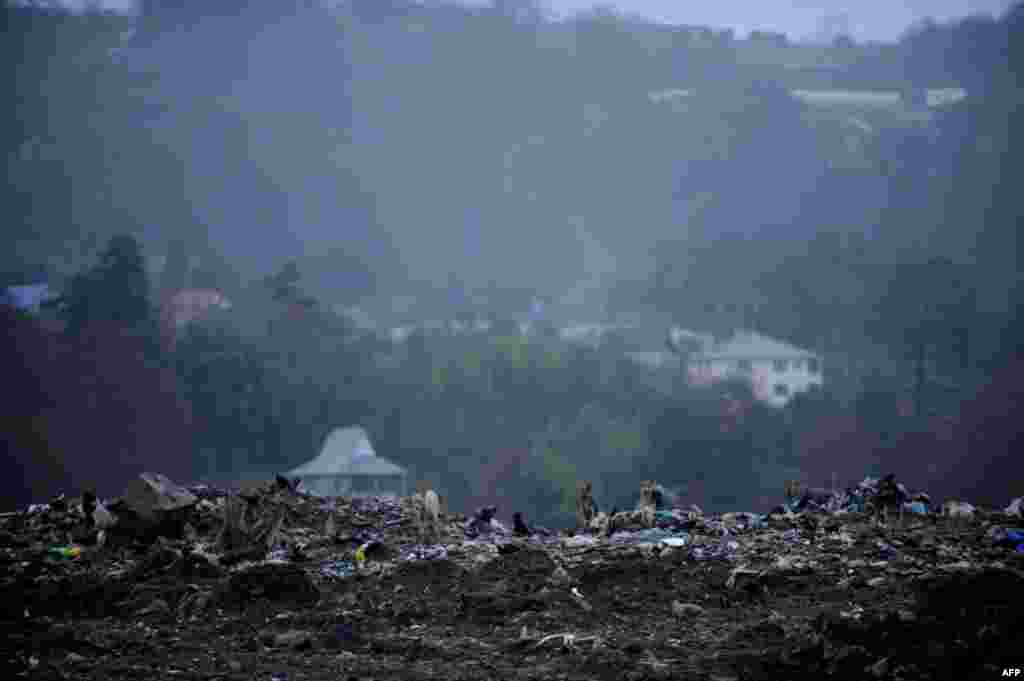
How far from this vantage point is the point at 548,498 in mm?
32188

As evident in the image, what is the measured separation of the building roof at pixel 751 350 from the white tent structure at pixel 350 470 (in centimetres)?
1653

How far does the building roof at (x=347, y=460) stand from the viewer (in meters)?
32.7

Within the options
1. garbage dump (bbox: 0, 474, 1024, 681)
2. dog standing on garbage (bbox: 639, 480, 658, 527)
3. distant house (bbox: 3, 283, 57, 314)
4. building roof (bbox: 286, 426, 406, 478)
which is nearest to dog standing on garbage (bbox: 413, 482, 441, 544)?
garbage dump (bbox: 0, 474, 1024, 681)

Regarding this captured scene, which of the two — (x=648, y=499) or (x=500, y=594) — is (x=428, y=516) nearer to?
(x=648, y=499)

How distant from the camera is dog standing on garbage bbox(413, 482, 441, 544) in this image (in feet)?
19.8

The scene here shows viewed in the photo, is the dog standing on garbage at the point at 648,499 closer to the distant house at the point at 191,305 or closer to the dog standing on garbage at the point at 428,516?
the dog standing on garbage at the point at 428,516

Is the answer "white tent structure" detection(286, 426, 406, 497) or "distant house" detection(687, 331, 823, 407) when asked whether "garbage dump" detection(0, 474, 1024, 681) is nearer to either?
"white tent structure" detection(286, 426, 406, 497)

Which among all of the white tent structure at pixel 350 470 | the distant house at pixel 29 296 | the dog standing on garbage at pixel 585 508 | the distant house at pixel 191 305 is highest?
the dog standing on garbage at pixel 585 508

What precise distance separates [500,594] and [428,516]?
1502mm

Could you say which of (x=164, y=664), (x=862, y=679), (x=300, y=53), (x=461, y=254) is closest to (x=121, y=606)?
(x=164, y=664)

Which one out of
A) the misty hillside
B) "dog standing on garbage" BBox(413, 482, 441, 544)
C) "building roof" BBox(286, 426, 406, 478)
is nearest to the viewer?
"dog standing on garbage" BBox(413, 482, 441, 544)

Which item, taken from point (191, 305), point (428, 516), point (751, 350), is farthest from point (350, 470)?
point (428, 516)

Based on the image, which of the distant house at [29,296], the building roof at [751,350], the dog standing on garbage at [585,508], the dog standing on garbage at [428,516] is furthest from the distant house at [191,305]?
the dog standing on garbage at [585,508]

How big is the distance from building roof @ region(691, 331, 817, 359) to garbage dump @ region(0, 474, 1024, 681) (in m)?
40.3
